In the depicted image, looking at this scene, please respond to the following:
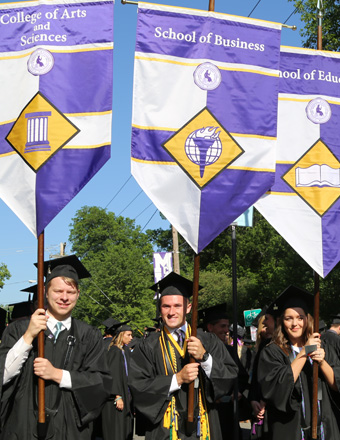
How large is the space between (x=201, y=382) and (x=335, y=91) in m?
3.11

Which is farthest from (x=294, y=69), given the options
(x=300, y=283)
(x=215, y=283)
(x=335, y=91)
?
(x=215, y=283)

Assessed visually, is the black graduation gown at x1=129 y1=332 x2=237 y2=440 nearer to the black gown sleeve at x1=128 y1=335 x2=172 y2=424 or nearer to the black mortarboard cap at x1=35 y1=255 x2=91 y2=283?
the black gown sleeve at x1=128 y1=335 x2=172 y2=424

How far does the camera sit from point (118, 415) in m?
8.86

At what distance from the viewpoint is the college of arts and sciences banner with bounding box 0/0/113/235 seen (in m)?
5.56

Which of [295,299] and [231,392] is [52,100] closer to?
[295,299]

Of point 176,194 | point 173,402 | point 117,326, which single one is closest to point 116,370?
point 117,326

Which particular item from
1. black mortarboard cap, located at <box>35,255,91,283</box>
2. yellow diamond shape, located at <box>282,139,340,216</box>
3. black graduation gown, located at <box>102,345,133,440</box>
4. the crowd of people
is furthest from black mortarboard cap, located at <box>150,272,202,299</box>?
black graduation gown, located at <box>102,345,133,440</box>

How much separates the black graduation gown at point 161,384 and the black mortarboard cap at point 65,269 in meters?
0.85

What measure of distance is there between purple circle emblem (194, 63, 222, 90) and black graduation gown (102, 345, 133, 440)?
179 inches

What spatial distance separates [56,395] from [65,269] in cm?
104

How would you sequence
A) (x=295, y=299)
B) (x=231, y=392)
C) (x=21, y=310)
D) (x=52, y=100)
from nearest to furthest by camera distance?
(x=52, y=100) → (x=295, y=299) → (x=231, y=392) → (x=21, y=310)

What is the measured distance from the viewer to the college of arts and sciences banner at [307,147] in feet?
20.7

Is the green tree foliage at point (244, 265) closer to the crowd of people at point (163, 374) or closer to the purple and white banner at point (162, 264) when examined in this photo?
the purple and white banner at point (162, 264)

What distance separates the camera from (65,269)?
18.1ft
